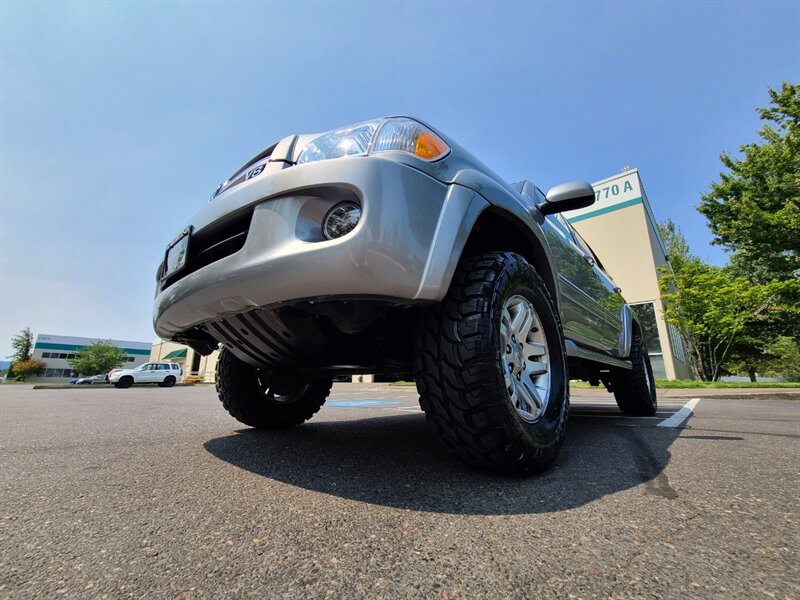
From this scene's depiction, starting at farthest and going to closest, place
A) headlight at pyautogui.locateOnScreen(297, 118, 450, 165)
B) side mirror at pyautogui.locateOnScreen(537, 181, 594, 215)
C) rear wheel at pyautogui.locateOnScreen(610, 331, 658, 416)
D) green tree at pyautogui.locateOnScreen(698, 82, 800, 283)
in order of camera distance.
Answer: green tree at pyautogui.locateOnScreen(698, 82, 800, 283) → rear wheel at pyautogui.locateOnScreen(610, 331, 658, 416) → side mirror at pyautogui.locateOnScreen(537, 181, 594, 215) → headlight at pyautogui.locateOnScreen(297, 118, 450, 165)

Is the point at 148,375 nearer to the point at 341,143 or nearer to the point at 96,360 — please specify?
the point at 341,143

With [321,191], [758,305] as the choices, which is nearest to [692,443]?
[321,191]

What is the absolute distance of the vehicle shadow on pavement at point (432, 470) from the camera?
1.20 meters

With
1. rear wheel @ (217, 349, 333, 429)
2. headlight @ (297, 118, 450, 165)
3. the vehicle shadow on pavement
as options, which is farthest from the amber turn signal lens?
rear wheel @ (217, 349, 333, 429)

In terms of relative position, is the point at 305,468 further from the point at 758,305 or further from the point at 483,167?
the point at 758,305

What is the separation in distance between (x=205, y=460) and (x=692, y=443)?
8.34ft

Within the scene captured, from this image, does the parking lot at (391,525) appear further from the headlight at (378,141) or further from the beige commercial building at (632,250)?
the beige commercial building at (632,250)

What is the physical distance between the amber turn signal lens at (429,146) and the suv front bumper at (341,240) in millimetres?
133

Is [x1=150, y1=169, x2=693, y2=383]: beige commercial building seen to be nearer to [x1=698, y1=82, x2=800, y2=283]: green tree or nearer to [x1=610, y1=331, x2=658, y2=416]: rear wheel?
[x1=698, y1=82, x2=800, y2=283]: green tree

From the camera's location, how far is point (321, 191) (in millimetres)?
1378

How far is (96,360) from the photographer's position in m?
46.6

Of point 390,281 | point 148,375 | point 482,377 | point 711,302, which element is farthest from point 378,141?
point 148,375

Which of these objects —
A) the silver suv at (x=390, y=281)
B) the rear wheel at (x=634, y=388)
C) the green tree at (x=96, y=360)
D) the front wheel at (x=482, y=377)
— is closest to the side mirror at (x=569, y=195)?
the silver suv at (x=390, y=281)

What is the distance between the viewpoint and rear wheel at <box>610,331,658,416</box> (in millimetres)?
3920
